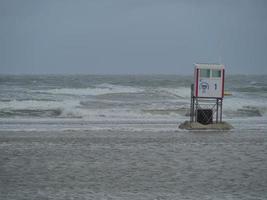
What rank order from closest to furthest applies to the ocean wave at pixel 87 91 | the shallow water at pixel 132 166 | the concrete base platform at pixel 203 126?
the shallow water at pixel 132 166
the concrete base platform at pixel 203 126
the ocean wave at pixel 87 91

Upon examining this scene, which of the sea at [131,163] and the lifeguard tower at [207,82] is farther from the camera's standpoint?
the lifeguard tower at [207,82]

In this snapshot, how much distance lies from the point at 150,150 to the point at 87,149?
181cm

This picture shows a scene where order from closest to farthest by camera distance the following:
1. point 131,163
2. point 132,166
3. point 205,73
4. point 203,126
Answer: point 132,166, point 131,163, point 203,126, point 205,73

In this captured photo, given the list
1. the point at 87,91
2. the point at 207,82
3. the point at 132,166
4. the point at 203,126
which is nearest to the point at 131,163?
the point at 132,166

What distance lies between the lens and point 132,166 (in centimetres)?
1091

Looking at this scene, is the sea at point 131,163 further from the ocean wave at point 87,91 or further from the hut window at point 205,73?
the ocean wave at point 87,91

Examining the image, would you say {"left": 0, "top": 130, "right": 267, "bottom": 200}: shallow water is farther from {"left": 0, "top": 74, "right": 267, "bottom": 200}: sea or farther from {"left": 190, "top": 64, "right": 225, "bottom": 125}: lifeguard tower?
{"left": 190, "top": 64, "right": 225, "bottom": 125}: lifeguard tower

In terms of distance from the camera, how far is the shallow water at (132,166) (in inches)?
329

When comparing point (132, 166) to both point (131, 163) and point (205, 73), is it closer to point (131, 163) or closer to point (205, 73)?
point (131, 163)

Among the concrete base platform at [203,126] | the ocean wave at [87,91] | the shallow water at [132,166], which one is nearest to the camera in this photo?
the shallow water at [132,166]

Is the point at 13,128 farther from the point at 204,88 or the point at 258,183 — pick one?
the point at 258,183

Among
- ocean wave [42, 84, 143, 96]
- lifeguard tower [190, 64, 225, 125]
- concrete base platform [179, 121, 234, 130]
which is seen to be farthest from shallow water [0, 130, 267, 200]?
ocean wave [42, 84, 143, 96]

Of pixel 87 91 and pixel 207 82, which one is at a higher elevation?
pixel 207 82

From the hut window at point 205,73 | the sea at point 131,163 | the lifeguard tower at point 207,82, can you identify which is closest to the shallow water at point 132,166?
the sea at point 131,163
